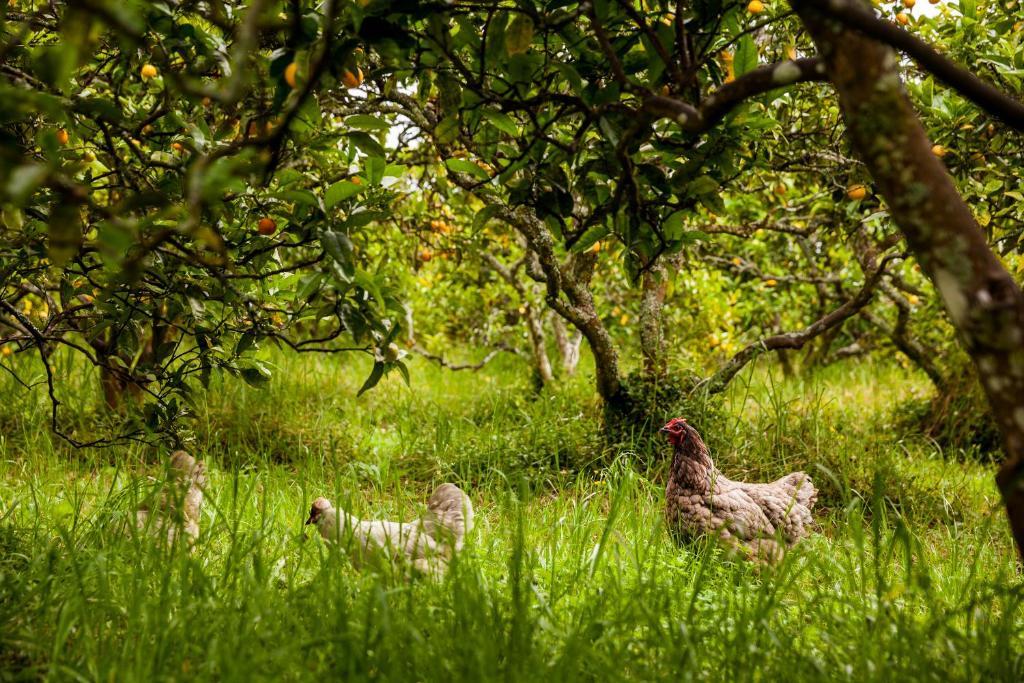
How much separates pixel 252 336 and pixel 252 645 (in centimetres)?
107

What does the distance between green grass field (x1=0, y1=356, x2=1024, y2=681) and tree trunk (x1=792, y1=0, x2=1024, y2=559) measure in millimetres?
646

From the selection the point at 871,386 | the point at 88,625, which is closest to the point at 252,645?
the point at 88,625

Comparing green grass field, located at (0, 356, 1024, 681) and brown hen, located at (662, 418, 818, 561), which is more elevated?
brown hen, located at (662, 418, 818, 561)

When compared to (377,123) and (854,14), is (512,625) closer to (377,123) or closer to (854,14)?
(377,123)

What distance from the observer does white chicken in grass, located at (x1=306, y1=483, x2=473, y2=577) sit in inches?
90.2

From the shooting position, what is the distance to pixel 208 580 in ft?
6.54

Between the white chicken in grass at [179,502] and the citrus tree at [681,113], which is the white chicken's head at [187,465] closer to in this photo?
the white chicken in grass at [179,502]

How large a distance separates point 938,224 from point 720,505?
177cm

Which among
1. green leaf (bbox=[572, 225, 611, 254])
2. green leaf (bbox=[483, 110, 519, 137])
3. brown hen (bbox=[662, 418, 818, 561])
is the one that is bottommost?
brown hen (bbox=[662, 418, 818, 561])

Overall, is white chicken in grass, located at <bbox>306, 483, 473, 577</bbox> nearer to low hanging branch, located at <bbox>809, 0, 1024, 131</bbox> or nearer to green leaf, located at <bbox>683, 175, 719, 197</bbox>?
green leaf, located at <bbox>683, 175, 719, 197</bbox>

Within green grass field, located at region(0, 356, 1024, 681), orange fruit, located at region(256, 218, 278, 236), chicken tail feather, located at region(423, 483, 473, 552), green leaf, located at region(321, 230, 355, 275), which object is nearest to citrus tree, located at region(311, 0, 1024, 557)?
green leaf, located at region(321, 230, 355, 275)

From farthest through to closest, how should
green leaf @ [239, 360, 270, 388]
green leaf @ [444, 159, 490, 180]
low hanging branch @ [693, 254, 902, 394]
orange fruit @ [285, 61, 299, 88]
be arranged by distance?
low hanging branch @ [693, 254, 902, 394] < green leaf @ [239, 360, 270, 388] < green leaf @ [444, 159, 490, 180] < orange fruit @ [285, 61, 299, 88]

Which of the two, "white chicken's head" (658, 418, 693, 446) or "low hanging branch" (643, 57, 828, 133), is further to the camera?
"white chicken's head" (658, 418, 693, 446)

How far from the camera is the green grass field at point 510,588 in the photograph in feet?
5.89
